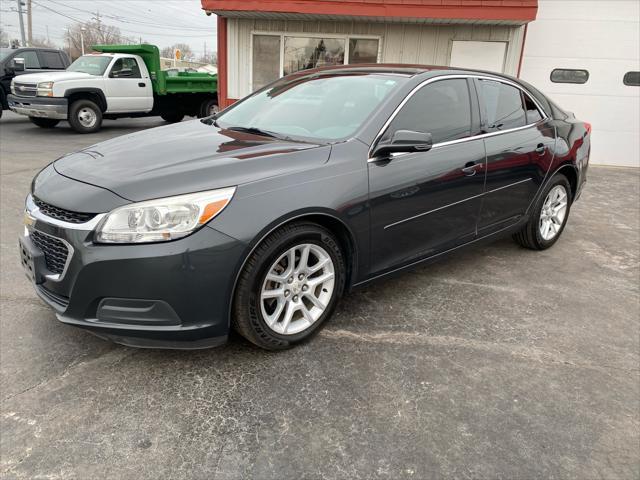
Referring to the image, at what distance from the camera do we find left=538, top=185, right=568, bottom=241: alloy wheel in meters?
4.75

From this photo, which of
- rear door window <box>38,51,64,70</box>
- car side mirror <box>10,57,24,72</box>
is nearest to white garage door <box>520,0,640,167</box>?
rear door window <box>38,51,64,70</box>

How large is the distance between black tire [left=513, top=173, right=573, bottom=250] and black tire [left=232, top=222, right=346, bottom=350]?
2.38 metres

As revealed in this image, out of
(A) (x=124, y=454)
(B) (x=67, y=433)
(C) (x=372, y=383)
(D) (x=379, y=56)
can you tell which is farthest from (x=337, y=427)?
(D) (x=379, y=56)

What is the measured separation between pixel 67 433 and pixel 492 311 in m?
2.68

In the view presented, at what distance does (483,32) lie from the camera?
9844 millimetres

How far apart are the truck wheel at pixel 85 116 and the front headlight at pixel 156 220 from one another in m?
11.2

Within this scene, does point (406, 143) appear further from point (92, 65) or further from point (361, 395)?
point (92, 65)

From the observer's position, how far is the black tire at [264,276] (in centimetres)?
261

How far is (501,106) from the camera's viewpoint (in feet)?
13.5

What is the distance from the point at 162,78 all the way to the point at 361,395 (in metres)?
12.7

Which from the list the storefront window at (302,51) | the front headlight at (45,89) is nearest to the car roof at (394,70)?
the storefront window at (302,51)

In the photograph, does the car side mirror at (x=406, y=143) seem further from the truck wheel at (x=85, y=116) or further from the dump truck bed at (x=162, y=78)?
the dump truck bed at (x=162, y=78)

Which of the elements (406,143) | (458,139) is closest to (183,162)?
(406,143)

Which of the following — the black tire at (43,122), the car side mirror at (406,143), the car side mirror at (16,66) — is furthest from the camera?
the car side mirror at (16,66)
